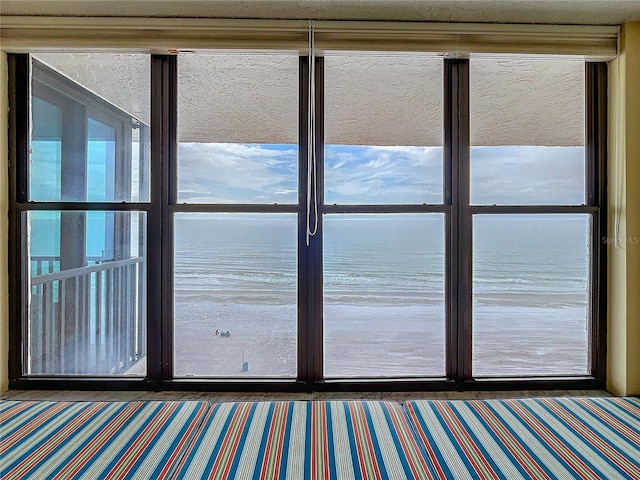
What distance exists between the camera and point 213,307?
203 centimetres

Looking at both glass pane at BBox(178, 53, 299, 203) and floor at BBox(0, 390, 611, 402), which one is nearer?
floor at BBox(0, 390, 611, 402)

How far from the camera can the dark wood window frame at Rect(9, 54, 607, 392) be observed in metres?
1.92

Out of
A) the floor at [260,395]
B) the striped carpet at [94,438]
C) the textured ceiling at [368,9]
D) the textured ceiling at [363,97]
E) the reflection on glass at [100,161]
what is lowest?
the floor at [260,395]

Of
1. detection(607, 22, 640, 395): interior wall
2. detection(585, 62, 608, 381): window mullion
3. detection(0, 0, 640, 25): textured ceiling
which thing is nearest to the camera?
detection(0, 0, 640, 25): textured ceiling

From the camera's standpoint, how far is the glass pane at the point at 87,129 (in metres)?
1.98

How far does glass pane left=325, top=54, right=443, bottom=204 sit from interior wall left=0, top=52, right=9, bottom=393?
1.67 meters

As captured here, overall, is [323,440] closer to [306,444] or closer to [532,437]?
[306,444]

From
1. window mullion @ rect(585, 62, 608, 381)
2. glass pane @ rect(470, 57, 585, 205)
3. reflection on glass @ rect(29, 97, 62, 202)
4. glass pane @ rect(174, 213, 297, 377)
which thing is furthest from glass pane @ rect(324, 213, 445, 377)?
reflection on glass @ rect(29, 97, 62, 202)

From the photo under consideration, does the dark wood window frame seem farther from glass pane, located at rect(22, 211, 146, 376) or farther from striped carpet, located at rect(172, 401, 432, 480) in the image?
striped carpet, located at rect(172, 401, 432, 480)

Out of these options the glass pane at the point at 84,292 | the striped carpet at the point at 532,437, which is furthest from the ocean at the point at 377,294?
the striped carpet at the point at 532,437

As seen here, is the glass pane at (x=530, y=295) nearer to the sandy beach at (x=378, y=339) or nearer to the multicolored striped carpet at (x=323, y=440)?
the sandy beach at (x=378, y=339)

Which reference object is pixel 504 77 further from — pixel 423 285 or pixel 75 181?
pixel 75 181

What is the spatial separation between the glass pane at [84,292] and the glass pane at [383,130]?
3.65 feet

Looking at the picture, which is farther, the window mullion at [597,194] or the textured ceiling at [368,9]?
the window mullion at [597,194]
